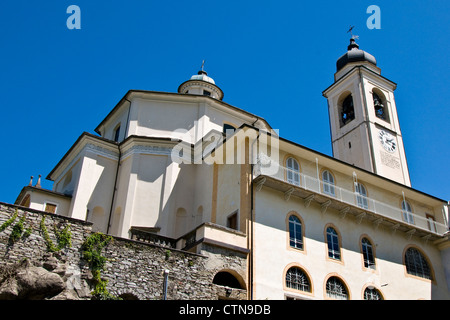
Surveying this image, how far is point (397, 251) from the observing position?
24.5 m

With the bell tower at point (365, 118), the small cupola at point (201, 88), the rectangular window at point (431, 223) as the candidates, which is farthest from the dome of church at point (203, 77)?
the rectangular window at point (431, 223)

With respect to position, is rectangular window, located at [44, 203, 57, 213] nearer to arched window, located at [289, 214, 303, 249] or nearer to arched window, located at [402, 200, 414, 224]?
arched window, located at [289, 214, 303, 249]

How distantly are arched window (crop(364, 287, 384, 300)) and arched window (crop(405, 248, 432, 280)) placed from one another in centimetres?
309

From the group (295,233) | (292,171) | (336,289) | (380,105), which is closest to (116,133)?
(292,171)

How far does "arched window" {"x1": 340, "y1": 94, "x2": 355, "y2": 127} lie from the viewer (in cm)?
3619

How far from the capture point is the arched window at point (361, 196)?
2444 centimetres

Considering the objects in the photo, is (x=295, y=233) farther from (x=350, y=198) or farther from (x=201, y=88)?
(x=201, y=88)

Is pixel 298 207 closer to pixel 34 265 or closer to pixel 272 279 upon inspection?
pixel 272 279

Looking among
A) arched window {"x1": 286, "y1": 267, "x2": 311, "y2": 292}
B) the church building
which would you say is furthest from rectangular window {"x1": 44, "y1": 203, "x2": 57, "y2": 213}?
arched window {"x1": 286, "y1": 267, "x2": 311, "y2": 292}

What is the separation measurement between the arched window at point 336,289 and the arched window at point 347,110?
17.6 m

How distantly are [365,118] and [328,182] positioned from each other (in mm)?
12040

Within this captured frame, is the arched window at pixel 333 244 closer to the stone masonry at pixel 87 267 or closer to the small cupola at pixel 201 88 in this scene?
the stone masonry at pixel 87 267

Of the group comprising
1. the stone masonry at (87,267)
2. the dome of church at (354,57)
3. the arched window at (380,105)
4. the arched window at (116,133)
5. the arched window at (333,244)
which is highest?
the dome of church at (354,57)
